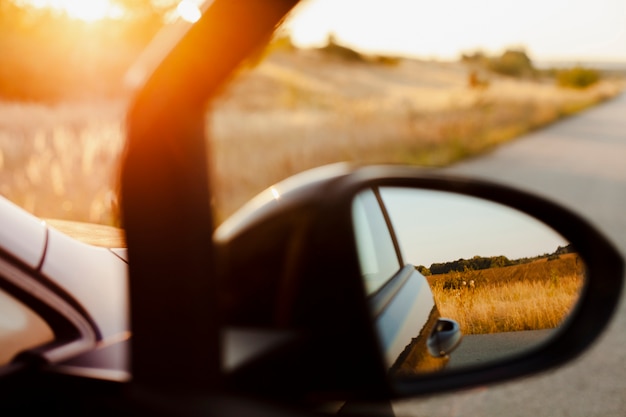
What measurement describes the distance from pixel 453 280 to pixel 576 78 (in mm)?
64507

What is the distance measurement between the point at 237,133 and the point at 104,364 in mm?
15310

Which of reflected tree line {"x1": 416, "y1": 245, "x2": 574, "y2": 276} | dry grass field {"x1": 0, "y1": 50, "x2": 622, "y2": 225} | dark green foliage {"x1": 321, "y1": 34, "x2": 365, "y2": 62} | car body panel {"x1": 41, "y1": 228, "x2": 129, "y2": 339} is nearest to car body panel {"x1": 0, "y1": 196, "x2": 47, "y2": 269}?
car body panel {"x1": 41, "y1": 228, "x2": 129, "y2": 339}

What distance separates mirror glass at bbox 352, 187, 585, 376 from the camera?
4.38 feet

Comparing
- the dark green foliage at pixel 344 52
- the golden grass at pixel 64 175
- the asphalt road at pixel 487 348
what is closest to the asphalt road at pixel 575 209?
the asphalt road at pixel 487 348

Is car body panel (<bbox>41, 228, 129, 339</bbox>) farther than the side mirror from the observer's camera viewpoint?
Yes

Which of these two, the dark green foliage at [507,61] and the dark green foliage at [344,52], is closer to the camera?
the dark green foliage at [507,61]

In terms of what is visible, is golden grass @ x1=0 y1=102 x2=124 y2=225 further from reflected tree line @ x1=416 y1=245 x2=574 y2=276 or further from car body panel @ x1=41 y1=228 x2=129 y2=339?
reflected tree line @ x1=416 y1=245 x2=574 y2=276

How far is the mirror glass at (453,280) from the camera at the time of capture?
134 centimetres

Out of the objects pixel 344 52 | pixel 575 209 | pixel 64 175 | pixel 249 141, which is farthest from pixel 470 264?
pixel 344 52

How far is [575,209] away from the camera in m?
7.81

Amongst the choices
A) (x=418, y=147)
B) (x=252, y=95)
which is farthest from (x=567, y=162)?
(x=252, y=95)

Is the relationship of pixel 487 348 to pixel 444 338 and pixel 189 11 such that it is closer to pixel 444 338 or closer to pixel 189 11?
pixel 444 338

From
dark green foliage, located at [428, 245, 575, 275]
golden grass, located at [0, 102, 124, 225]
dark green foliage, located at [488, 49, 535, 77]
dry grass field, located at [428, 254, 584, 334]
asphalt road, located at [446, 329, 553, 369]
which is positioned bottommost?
asphalt road, located at [446, 329, 553, 369]

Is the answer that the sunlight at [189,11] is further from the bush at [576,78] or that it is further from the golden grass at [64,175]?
the bush at [576,78]
